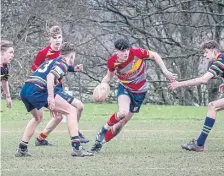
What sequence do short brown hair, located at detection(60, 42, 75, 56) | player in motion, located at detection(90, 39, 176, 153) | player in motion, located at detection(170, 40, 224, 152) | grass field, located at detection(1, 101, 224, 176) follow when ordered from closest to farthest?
grass field, located at detection(1, 101, 224, 176), short brown hair, located at detection(60, 42, 75, 56), player in motion, located at detection(170, 40, 224, 152), player in motion, located at detection(90, 39, 176, 153)

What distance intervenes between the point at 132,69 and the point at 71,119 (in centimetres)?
124

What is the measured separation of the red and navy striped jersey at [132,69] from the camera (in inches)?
416

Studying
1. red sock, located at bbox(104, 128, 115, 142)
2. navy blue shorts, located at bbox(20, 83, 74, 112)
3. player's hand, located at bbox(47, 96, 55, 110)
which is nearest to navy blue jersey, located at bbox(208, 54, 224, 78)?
red sock, located at bbox(104, 128, 115, 142)

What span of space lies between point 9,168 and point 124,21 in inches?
673

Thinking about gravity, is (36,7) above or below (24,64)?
above

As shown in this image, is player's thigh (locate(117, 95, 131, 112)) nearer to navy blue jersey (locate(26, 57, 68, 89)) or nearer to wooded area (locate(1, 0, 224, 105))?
navy blue jersey (locate(26, 57, 68, 89))

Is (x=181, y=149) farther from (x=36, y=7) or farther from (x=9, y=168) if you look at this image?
(x=36, y=7)

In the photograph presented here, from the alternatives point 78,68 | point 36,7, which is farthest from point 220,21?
point 78,68

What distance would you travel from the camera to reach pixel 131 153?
10414mm

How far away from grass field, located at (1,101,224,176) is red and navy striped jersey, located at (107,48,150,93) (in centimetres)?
95

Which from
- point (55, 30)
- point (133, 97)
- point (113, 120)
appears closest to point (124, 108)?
point (113, 120)

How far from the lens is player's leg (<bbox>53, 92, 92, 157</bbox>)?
995 cm

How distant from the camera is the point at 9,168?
8.88 metres

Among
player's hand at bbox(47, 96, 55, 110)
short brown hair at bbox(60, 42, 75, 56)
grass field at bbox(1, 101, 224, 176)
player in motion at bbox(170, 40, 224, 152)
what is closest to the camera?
grass field at bbox(1, 101, 224, 176)
